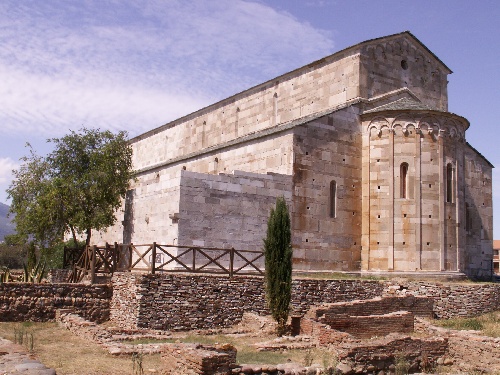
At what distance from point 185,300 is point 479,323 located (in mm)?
8555

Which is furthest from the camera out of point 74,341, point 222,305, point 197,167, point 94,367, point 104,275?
point 197,167

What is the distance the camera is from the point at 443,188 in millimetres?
21062

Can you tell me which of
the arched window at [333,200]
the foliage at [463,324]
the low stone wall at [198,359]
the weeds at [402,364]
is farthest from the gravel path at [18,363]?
the arched window at [333,200]

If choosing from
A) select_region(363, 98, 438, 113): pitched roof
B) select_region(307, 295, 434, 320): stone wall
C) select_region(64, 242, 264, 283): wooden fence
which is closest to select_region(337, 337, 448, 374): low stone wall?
select_region(307, 295, 434, 320): stone wall

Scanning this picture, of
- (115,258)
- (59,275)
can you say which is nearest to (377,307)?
(115,258)

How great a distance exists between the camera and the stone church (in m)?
18.9

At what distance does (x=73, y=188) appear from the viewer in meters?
24.0

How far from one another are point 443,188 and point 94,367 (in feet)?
49.9

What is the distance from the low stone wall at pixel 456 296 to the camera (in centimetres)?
1839

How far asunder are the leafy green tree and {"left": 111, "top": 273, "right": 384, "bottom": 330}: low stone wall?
4.71 feet

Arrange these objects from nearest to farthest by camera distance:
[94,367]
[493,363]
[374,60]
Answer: [94,367]
[493,363]
[374,60]

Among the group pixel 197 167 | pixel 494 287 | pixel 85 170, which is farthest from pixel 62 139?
pixel 494 287

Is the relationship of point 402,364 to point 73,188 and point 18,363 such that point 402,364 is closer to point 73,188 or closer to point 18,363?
point 18,363

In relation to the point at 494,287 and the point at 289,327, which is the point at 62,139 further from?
the point at 494,287
